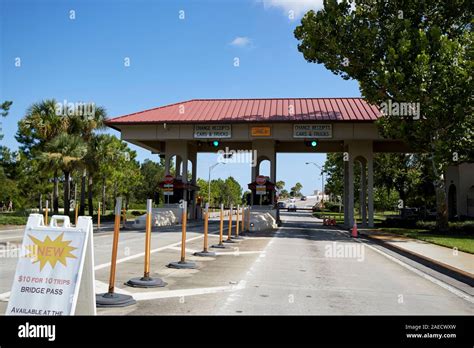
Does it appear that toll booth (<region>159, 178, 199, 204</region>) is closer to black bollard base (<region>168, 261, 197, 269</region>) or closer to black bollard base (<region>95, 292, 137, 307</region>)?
black bollard base (<region>168, 261, 197, 269</region>)

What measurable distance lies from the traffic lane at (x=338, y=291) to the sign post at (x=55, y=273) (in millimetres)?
2150

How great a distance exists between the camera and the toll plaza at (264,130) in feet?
101

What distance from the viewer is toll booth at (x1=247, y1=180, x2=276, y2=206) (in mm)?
31266

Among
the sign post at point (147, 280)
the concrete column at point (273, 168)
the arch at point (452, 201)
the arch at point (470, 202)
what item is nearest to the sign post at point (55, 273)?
the sign post at point (147, 280)

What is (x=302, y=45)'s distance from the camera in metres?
25.1

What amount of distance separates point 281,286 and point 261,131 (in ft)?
77.8

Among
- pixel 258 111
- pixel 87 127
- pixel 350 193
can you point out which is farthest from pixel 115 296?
pixel 87 127

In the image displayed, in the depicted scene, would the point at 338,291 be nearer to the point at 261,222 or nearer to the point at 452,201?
the point at 261,222

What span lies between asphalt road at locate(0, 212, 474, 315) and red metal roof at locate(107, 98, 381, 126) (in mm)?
18867

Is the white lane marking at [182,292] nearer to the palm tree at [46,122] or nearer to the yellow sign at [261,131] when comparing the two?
the yellow sign at [261,131]

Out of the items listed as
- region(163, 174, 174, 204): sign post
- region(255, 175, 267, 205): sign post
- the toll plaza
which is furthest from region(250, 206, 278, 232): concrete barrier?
region(163, 174, 174, 204): sign post

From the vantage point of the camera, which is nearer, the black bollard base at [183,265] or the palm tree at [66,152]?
the black bollard base at [183,265]

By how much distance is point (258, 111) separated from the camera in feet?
109
